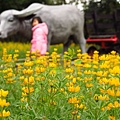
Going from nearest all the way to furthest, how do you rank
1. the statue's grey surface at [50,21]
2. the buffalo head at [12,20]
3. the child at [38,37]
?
the child at [38,37], the buffalo head at [12,20], the statue's grey surface at [50,21]

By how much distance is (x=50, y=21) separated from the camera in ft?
33.7

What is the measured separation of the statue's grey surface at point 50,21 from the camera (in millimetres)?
9641

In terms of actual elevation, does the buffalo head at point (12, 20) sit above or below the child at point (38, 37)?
above

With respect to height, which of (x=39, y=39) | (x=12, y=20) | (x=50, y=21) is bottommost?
(x=39, y=39)

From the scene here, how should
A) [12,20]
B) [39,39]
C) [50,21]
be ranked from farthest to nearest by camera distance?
[50,21], [12,20], [39,39]

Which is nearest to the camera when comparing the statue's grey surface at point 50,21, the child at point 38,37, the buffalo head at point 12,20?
the child at point 38,37

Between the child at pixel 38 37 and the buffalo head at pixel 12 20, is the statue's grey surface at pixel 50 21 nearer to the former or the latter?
the buffalo head at pixel 12 20

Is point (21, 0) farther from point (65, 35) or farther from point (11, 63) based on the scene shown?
point (11, 63)

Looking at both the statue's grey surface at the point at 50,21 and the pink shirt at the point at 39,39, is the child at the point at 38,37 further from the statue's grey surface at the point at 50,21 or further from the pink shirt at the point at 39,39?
the statue's grey surface at the point at 50,21

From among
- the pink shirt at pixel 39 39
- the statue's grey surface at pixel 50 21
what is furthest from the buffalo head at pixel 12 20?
the pink shirt at pixel 39 39

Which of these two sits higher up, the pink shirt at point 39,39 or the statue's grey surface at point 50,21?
the statue's grey surface at point 50,21

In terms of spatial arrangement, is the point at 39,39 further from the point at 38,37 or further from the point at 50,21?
the point at 50,21

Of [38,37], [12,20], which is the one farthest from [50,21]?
[38,37]

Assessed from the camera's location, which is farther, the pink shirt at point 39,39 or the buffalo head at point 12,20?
the buffalo head at point 12,20
